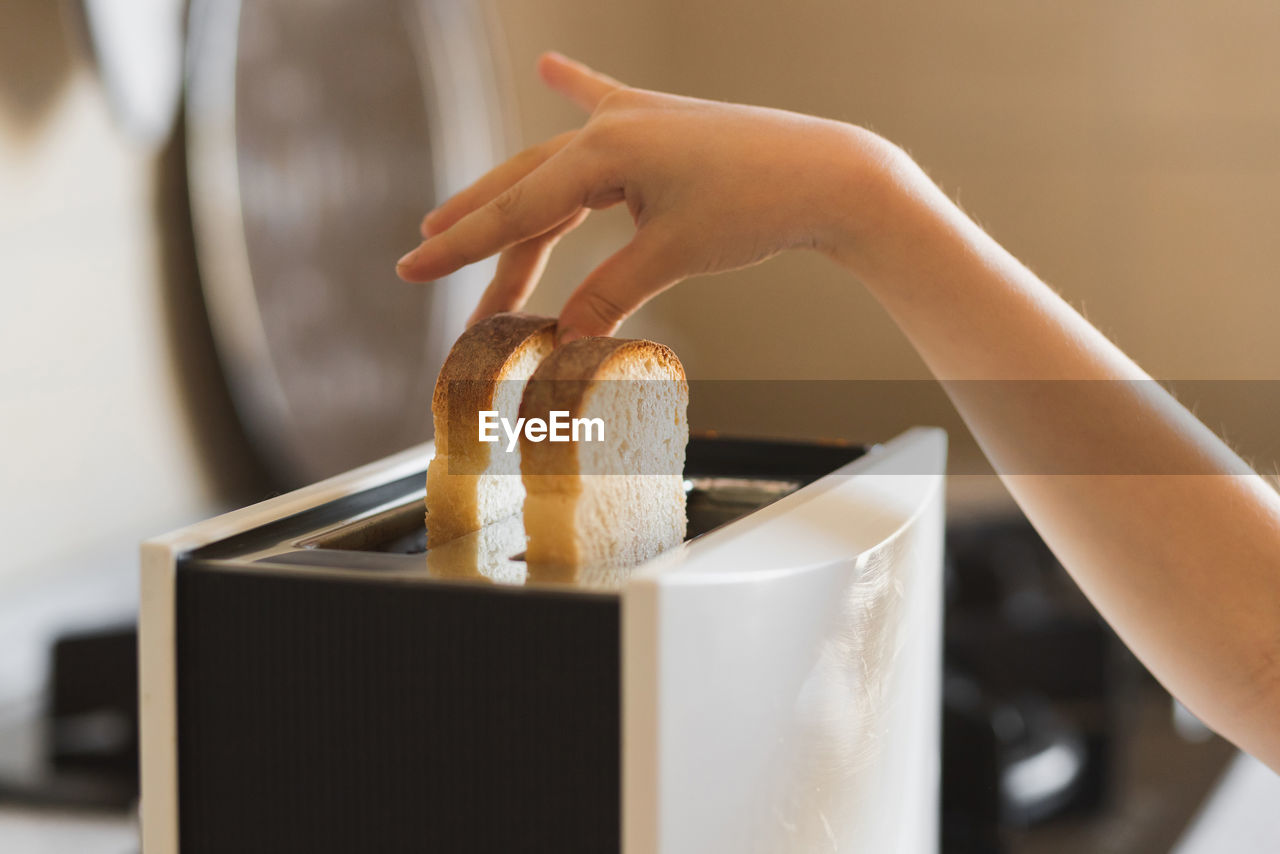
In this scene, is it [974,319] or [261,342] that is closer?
[974,319]

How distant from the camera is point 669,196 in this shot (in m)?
0.49

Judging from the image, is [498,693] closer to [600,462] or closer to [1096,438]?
[600,462]

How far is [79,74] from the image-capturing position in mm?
924

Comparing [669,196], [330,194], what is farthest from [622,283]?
[330,194]

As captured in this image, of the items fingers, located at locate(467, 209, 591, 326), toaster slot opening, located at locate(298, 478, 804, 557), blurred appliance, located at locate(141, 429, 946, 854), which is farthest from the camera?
fingers, located at locate(467, 209, 591, 326)

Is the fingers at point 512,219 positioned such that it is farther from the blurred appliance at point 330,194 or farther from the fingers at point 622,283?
the blurred appliance at point 330,194

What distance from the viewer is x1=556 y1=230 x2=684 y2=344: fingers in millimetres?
494

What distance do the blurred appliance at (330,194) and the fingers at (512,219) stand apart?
595 millimetres

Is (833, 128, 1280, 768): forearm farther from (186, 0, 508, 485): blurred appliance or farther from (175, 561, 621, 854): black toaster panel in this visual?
(186, 0, 508, 485): blurred appliance

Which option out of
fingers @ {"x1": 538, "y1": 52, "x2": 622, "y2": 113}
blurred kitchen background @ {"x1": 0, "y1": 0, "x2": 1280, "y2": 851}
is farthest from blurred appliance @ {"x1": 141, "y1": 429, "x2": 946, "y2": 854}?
blurred kitchen background @ {"x1": 0, "y1": 0, "x2": 1280, "y2": 851}

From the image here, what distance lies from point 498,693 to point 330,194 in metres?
0.93

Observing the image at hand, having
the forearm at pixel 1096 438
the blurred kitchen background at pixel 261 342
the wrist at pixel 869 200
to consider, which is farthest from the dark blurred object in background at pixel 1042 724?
the wrist at pixel 869 200

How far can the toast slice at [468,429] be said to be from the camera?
463 millimetres
